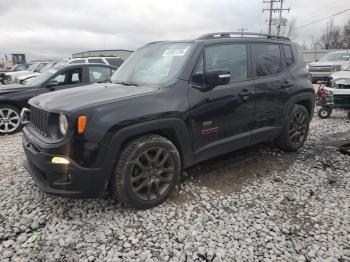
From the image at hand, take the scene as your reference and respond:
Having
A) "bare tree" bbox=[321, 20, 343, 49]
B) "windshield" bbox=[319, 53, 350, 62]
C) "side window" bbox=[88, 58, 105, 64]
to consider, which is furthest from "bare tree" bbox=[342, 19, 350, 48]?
"side window" bbox=[88, 58, 105, 64]

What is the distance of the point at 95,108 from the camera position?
300 cm

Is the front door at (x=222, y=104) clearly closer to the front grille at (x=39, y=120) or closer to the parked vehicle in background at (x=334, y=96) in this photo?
the front grille at (x=39, y=120)

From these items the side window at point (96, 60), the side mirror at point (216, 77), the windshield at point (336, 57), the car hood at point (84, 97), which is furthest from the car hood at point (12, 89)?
the windshield at point (336, 57)

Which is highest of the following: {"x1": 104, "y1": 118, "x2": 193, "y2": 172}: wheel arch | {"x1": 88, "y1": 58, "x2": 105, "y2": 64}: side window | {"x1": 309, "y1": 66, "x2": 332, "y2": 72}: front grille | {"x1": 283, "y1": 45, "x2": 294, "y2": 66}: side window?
{"x1": 88, "y1": 58, "x2": 105, "y2": 64}: side window

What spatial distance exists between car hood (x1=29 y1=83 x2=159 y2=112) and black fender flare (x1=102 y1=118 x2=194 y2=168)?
1.17ft

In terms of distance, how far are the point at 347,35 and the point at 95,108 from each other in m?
71.6

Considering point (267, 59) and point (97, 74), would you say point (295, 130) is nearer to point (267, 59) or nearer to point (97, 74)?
point (267, 59)

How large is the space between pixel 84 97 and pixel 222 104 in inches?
64.5

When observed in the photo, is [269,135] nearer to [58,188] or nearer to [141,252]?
[141,252]

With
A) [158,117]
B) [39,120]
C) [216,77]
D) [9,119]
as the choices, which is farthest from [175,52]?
[9,119]

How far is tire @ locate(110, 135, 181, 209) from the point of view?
10.4 feet

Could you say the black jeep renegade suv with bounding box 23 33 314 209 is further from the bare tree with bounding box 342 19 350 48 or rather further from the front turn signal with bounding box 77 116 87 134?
the bare tree with bounding box 342 19 350 48

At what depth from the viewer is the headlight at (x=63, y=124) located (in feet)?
9.77

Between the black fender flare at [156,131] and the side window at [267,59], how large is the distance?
160 centimetres
